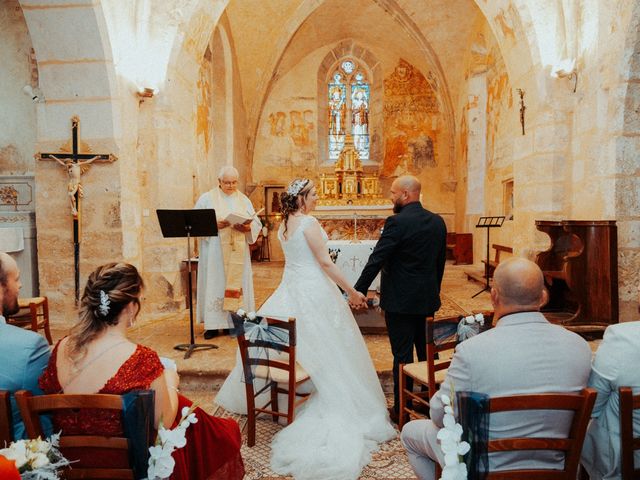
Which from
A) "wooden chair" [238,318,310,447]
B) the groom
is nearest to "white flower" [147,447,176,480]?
"wooden chair" [238,318,310,447]

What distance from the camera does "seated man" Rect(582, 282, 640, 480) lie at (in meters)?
1.94

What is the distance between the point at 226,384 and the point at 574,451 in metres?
2.83

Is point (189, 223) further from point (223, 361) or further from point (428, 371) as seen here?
point (428, 371)

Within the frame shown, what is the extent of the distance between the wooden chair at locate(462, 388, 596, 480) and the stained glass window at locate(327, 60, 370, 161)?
14.6m

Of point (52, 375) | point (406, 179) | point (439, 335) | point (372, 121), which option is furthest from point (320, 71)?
point (52, 375)

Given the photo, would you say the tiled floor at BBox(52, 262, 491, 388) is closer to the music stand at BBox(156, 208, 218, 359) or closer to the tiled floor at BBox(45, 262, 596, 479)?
the tiled floor at BBox(45, 262, 596, 479)

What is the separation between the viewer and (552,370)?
183 centimetres

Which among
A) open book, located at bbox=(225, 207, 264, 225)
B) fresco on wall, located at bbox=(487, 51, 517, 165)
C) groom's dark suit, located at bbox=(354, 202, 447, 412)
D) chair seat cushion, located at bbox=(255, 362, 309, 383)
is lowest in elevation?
chair seat cushion, located at bbox=(255, 362, 309, 383)

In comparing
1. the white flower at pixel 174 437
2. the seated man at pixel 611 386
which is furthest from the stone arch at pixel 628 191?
the white flower at pixel 174 437

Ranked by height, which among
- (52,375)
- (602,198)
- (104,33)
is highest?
(104,33)

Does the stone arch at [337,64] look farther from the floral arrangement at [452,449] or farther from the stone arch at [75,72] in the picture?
the floral arrangement at [452,449]

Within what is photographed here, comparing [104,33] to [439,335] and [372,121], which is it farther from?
[372,121]

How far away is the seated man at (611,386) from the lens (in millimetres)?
1941

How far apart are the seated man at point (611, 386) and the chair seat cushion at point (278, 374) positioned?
1839mm
